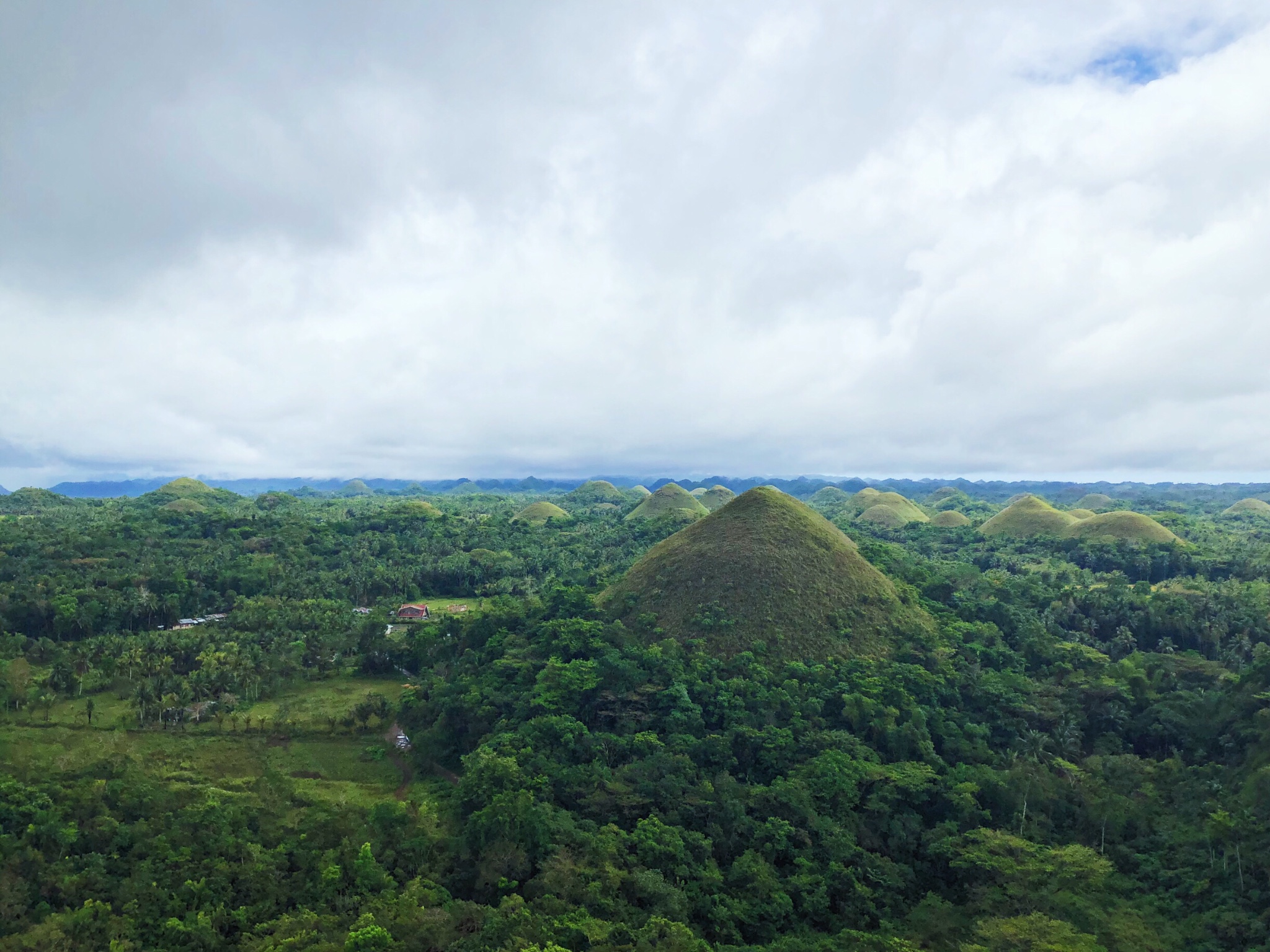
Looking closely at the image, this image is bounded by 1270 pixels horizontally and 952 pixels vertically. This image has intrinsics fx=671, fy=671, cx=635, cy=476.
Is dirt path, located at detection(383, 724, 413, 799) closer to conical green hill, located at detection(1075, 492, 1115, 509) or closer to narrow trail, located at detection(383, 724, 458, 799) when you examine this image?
narrow trail, located at detection(383, 724, 458, 799)

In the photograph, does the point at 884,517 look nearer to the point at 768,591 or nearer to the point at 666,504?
the point at 666,504

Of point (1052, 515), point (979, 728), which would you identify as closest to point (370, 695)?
point (979, 728)

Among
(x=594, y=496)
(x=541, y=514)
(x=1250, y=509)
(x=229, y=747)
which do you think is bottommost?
(x=229, y=747)

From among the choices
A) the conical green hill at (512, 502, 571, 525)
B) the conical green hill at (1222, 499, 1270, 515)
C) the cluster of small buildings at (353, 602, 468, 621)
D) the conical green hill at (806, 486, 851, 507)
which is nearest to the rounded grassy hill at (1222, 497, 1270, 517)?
the conical green hill at (1222, 499, 1270, 515)

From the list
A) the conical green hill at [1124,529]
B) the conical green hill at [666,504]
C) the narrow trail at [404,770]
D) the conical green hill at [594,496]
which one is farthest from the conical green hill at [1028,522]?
the conical green hill at [594,496]

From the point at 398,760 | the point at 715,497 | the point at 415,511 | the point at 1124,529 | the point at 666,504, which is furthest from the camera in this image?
the point at 715,497

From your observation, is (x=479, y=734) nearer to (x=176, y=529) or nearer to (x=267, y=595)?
(x=267, y=595)

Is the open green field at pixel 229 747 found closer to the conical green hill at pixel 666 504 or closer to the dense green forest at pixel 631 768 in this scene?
the dense green forest at pixel 631 768

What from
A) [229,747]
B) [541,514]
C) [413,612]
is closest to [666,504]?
[541,514]
